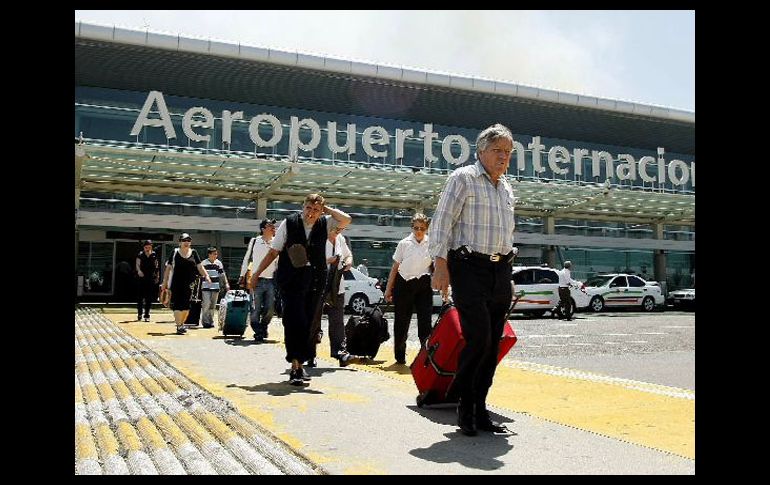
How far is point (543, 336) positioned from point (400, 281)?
5.54 meters

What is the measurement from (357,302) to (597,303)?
9500mm

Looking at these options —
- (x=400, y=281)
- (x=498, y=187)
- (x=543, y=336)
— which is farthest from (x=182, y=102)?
(x=498, y=187)

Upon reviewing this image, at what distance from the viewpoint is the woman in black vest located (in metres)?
5.26

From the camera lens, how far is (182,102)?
2906 centimetres

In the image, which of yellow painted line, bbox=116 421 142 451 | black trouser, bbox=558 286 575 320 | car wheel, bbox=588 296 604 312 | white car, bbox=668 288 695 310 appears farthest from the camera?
white car, bbox=668 288 695 310

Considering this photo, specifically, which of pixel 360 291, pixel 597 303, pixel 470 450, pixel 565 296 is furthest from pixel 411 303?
pixel 597 303

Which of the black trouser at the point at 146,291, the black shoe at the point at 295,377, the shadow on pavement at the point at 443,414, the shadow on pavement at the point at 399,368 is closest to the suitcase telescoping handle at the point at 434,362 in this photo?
the shadow on pavement at the point at 443,414

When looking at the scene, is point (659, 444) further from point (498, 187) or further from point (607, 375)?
point (607, 375)

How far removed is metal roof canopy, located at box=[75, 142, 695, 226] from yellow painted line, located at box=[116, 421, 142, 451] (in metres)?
18.2

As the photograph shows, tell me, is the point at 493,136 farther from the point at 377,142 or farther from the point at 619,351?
the point at 377,142

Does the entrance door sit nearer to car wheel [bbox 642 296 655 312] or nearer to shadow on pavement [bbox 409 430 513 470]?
car wheel [bbox 642 296 655 312]

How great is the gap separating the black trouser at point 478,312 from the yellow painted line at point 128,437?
1.71 metres

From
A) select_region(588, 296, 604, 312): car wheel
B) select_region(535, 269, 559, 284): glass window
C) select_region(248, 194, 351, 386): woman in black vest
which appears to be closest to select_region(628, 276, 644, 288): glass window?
select_region(588, 296, 604, 312): car wheel

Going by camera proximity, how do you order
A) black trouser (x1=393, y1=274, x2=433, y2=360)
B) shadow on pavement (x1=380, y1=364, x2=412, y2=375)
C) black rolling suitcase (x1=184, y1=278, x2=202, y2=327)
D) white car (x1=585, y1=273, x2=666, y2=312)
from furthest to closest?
white car (x1=585, y1=273, x2=666, y2=312) < black rolling suitcase (x1=184, y1=278, x2=202, y2=327) < black trouser (x1=393, y1=274, x2=433, y2=360) < shadow on pavement (x1=380, y1=364, x2=412, y2=375)
